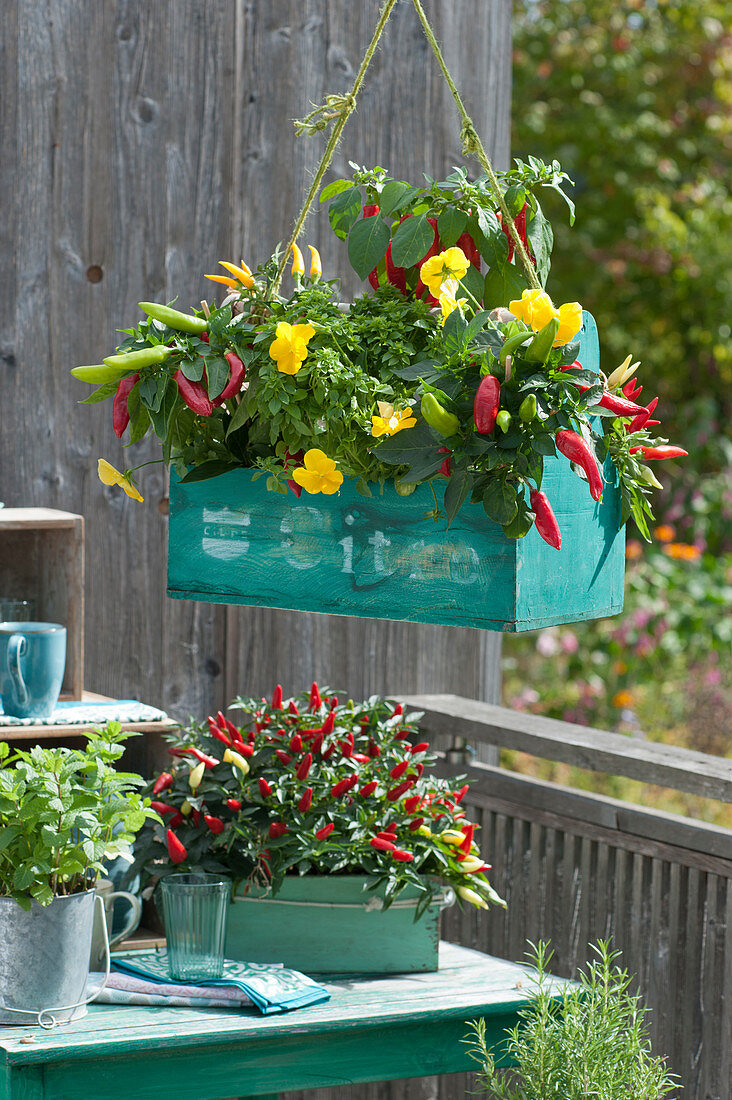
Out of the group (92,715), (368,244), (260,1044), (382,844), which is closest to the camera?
(368,244)

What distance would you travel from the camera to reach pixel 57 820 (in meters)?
1.48

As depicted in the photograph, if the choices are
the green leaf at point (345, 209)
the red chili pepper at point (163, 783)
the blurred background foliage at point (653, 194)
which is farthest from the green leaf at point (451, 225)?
the blurred background foliage at point (653, 194)

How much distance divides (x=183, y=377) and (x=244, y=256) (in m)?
1.14

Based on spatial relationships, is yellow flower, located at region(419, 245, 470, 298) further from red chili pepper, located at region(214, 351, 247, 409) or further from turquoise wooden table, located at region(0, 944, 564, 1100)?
turquoise wooden table, located at region(0, 944, 564, 1100)

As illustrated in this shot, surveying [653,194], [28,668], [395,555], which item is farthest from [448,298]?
[653,194]

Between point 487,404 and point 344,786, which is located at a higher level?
point 487,404

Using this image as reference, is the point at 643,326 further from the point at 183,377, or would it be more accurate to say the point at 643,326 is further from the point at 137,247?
the point at 183,377

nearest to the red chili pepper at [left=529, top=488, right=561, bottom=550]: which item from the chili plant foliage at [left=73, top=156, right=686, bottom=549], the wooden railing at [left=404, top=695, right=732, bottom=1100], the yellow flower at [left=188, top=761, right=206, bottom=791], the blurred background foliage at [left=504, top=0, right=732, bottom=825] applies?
the chili plant foliage at [left=73, top=156, right=686, bottom=549]

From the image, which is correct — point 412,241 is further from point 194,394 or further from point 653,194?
point 653,194

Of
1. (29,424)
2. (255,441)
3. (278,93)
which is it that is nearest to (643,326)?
(278,93)

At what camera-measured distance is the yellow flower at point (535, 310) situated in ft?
4.08

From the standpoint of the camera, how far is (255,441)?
1440mm

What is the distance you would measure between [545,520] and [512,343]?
0.17 metres

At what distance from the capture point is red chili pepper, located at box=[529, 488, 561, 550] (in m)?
1.23
